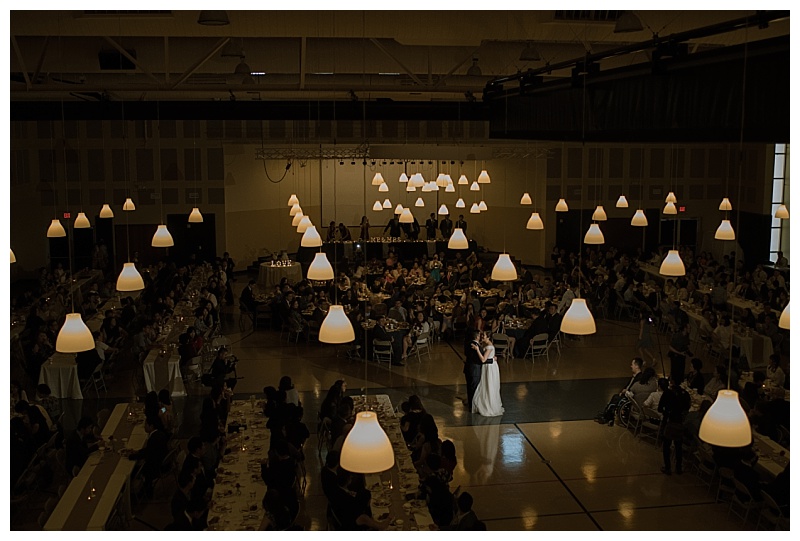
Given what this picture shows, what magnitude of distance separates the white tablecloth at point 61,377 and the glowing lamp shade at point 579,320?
854 centimetres

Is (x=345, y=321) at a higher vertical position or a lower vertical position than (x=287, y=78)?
A: lower

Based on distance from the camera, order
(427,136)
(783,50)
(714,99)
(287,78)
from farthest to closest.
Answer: (427,136)
(287,78)
(714,99)
(783,50)

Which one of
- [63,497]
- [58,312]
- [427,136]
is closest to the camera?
[63,497]

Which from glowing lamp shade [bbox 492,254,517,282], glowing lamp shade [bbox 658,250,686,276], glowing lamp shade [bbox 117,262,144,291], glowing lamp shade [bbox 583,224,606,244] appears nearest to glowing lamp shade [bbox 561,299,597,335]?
glowing lamp shade [bbox 492,254,517,282]

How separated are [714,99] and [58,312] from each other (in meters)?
14.4

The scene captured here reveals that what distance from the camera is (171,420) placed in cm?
1054

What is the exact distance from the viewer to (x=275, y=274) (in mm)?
23375

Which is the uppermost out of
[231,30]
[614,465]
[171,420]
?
[231,30]

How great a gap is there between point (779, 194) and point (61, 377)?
68.1 feet

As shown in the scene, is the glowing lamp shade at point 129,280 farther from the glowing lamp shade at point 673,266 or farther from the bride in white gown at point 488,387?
the glowing lamp shade at point 673,266

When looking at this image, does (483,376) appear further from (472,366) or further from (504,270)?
(504,270)

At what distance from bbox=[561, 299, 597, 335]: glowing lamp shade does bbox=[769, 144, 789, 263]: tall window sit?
1806 cm

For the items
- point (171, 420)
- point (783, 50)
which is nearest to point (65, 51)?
point (171, 420)

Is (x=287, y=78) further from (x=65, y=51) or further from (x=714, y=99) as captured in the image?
(x=714, y=99)
